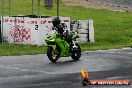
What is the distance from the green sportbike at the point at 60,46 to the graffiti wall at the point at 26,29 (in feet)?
17.8

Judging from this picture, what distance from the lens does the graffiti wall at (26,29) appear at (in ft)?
72.8

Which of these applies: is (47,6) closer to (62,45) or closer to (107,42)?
(107,42)

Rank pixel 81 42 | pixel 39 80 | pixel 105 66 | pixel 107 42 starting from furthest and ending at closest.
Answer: pixel 107 42, pixel 81 42, pixel 105 66, pixel 39 80

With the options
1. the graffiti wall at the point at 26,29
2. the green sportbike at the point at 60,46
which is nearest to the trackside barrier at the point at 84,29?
the graffiti wall at the point at 26,29

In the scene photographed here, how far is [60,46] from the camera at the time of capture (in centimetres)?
1630

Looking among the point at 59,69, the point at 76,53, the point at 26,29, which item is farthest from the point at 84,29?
the point at 59,69

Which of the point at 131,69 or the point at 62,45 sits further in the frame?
the point at 62,45

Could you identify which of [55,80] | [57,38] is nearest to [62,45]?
[57,38]

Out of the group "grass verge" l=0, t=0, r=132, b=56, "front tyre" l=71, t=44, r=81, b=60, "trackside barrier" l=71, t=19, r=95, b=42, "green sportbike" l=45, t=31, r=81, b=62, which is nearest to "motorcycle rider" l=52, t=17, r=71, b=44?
"green sportbike" l=45, t=31, r=81, b=62

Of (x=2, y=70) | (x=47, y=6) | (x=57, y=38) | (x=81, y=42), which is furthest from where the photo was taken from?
(x=47, y=6)

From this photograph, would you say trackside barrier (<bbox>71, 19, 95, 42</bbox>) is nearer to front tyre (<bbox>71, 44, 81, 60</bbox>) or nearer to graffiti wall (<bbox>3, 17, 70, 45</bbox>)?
graffiti wall (<bbox>3, 17, 70, 45</bbox>)

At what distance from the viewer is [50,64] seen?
1562 centimetres

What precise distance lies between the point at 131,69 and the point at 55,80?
10.9ft

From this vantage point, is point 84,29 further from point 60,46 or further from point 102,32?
point 60,46
